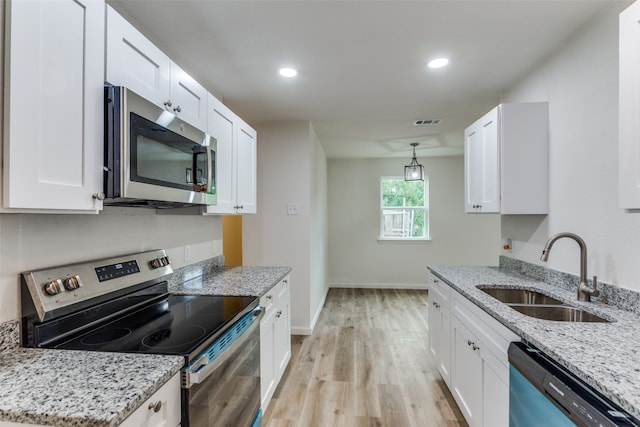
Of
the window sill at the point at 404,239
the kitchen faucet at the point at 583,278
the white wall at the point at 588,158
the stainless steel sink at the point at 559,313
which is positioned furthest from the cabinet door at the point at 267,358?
the window sill at the point at 404,239

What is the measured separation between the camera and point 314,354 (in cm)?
309

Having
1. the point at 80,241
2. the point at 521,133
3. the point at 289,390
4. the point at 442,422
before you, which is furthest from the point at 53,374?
the point at 521,133

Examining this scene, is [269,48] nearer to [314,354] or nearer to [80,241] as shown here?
[80,241]

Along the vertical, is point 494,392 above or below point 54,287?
below

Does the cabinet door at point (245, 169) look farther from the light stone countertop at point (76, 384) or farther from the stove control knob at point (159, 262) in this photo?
the light stone countertop at point (76, 384)

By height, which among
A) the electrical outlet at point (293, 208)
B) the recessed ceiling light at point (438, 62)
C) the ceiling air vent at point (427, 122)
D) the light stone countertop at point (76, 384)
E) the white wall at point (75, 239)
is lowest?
the light stone countertop at point (76, 384)

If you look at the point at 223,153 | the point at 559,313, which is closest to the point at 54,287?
the point at 223,153

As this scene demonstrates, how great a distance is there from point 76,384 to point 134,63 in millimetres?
1150

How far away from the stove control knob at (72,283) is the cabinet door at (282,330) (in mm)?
1280

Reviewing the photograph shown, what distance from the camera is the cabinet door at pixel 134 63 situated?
113cm

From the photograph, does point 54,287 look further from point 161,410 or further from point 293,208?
point 293,208

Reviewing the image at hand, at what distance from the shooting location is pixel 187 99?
166cm

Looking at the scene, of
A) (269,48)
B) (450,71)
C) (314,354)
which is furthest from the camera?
(314,354)

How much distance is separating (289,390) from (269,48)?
98.4 inches
